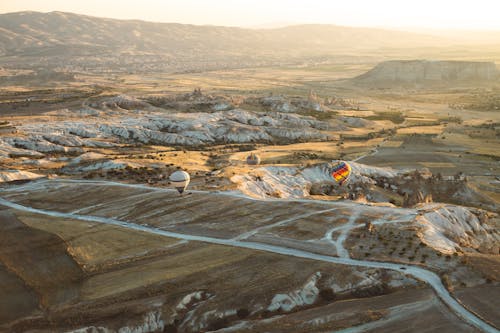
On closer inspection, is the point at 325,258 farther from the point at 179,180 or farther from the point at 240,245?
the point at 179,180

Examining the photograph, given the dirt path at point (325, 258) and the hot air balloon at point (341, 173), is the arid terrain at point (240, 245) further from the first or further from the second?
the hot air balloon at point (341, 173)

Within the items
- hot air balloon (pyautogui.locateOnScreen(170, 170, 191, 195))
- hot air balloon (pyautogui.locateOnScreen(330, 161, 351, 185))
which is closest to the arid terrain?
hot air balloon (pyautogui.locateOnScreen(170, 170, 191, 195))

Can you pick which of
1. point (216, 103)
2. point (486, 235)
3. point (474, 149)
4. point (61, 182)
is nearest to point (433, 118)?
point (474, 149)

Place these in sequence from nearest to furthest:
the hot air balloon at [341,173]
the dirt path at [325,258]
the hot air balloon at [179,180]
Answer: the dirt path at [325,258] → the hot air balloon at [179,180] → the hot air balloon at [341,173]

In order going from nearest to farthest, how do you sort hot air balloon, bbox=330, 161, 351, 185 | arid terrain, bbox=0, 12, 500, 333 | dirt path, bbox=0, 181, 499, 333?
dirt path, bbox=0, 181, 499, 333
arid terrain, bbox=0, 12, 500, 333
hot air balloon, bbox=330, 161, 351, 185

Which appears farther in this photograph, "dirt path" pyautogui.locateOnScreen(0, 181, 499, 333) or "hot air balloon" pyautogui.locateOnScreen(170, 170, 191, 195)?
"hot air balloon" pyautogui.locateOnScreen(170, 170, 191, 195)

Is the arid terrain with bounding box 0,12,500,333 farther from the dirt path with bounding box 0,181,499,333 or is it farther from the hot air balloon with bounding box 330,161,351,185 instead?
the hot air balloon with bounding box 330,161,351,185

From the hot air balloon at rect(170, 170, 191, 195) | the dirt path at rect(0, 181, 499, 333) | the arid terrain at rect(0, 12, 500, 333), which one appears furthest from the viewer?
the hot air balloon at rect(170, 170, 191, 195)

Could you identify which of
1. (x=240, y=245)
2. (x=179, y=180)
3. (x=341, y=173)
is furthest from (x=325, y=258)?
(x=341, y=173)

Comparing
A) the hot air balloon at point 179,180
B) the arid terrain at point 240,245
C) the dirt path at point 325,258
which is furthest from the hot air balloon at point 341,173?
the dirt path at point 325,258

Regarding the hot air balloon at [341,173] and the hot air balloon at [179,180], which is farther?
the hot air balloon at [341,173]

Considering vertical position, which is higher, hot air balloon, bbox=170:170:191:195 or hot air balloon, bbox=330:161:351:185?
hot air balloon, bbox=170:170:191:195
